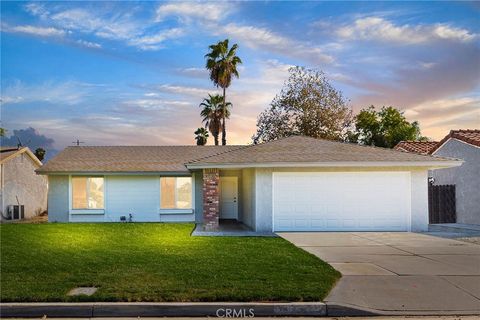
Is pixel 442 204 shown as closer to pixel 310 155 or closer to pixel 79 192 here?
pixel 310 155

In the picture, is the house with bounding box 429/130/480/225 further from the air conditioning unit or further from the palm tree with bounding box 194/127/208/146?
the palm tree with bounding box 194/127/208/146

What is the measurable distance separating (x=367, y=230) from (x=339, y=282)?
33.1 ft

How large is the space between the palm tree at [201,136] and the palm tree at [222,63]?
9.91 m

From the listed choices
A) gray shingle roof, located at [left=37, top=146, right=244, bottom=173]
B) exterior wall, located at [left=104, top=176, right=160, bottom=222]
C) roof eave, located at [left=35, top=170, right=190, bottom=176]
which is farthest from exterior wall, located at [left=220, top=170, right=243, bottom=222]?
exterior wall, located at [left=104, top=176, right=160, bottom=222]

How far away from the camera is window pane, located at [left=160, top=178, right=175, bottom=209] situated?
2405 cm

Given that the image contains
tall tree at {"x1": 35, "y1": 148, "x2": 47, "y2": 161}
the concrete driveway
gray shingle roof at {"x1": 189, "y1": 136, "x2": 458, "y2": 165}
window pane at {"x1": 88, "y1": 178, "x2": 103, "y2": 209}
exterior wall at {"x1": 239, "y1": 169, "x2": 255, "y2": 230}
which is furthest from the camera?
tall tree at {"x1": 35, "y1": 148, "x2": 47, "y2": 161}

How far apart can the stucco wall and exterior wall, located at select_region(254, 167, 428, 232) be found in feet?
54.5

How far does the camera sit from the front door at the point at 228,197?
2581cm

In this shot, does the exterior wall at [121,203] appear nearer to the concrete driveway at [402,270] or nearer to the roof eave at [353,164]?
the roof eave at [353,164]

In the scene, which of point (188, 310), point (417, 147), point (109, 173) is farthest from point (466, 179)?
point (188, 310)

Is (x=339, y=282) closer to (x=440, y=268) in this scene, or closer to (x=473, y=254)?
(x=440, y=268)

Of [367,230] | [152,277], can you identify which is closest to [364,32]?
[367,230]

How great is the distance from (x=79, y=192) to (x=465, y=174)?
1818 cm

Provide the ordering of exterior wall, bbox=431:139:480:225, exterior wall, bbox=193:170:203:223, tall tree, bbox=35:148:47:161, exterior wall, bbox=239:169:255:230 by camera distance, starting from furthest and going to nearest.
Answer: tall tree, bbox=35:148:47:161
exterior wall, bbox=193:170:203:223
exterior wall, bbox=431:139:480:225
exterior wall, bbox=239:169:255:230
